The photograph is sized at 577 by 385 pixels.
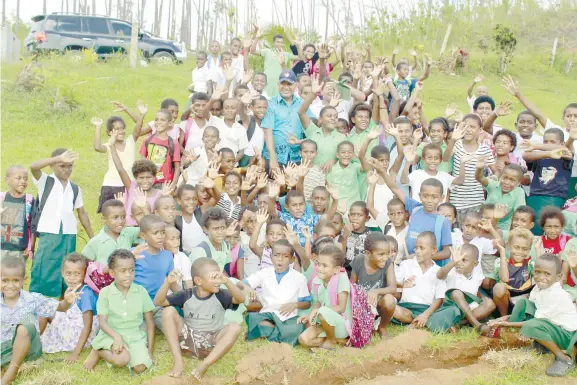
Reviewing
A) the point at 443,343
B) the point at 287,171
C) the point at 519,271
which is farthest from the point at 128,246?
the point at 519,271

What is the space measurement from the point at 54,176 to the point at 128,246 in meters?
1.09

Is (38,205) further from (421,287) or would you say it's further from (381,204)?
(421,287)

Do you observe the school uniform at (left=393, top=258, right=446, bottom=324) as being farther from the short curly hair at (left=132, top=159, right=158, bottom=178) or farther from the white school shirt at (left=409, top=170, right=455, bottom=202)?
the short curly hair at (left=132, top=159, right=158, bottom=178)

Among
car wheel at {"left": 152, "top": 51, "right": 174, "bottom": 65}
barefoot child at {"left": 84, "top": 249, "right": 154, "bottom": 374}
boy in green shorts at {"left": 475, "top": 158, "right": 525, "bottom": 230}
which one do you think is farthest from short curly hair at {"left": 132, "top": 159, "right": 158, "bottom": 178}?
car wheel at {"left": 152, "top": 51, "right": 174, "bottom": 65}

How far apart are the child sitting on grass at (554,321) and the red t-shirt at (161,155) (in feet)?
12.1

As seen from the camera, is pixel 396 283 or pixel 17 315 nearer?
pixel 17 315

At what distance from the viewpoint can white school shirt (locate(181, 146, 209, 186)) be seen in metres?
7.08

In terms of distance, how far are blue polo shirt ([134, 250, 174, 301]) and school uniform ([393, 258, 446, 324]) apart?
1.96 metres

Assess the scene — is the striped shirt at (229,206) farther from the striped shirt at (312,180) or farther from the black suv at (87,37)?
the black suv at (87,37)

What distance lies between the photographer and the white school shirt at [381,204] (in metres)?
6.48

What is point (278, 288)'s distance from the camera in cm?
548

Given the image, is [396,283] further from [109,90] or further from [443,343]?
[109,90]

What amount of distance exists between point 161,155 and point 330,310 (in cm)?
269

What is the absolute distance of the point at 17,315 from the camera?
15.6 ft
